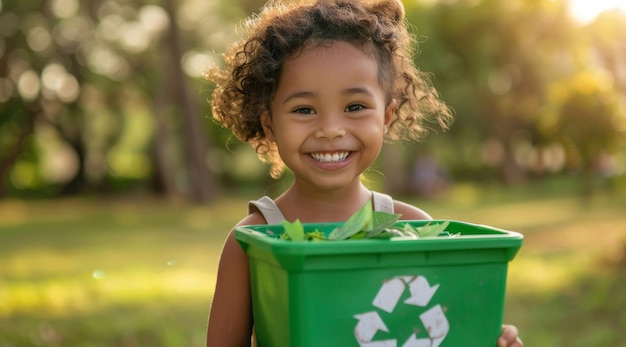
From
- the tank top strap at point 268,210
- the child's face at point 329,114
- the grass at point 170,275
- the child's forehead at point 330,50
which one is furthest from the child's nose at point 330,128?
the grass at point 170,275

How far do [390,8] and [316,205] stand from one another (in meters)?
0.74

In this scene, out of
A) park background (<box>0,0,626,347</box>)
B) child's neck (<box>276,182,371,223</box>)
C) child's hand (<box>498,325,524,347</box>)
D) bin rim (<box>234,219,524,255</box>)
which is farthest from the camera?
park background (<box>0,0,626,347</box>)

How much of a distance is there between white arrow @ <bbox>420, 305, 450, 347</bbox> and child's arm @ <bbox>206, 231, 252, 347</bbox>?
0.64 m

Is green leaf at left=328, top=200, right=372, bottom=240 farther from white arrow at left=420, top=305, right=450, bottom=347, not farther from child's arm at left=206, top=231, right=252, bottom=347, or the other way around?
child's arm at left=206, top=231, right=252, bottom=347

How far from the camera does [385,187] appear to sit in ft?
86.2

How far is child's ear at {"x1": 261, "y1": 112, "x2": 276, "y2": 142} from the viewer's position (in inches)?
111

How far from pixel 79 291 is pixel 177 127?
63.7ft

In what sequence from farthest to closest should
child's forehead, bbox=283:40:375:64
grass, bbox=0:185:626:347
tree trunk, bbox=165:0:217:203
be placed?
tree trunk, bbox=165:0:217:203, grass, bbox=0:185:626:347, child's forehead, bbox=283:40:375:64

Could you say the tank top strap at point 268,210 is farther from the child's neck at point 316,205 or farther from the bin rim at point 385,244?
the bin rim at point 385,244

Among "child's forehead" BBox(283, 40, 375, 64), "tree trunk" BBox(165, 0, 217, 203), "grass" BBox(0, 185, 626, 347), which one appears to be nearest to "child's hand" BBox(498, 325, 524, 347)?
"child's forehead" BBox(283, 40, 375, 64)

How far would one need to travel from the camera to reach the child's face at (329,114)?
2.51m

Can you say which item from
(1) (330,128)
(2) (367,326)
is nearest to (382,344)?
(2) (367,326)

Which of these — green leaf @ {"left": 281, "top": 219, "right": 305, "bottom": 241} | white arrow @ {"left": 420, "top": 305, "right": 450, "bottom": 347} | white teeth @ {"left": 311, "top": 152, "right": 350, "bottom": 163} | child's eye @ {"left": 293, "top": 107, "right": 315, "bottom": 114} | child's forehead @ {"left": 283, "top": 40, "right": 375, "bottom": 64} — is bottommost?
white arrow @ {"left": 420, "top": 305, "right": 450, "bottom": 347}

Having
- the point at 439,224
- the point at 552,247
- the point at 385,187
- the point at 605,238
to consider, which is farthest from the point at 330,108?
the point at 385,187
